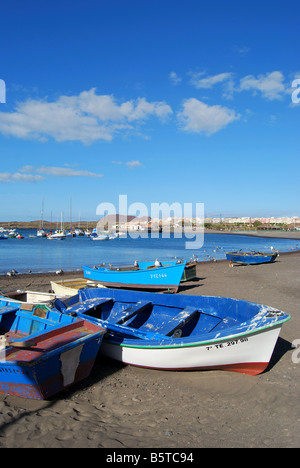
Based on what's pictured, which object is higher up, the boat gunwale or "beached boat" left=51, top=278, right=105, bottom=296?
the boat gunwale

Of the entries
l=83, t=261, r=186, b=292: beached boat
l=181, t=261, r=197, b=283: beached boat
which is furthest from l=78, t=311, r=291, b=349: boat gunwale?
l=181, t=261, r=197, b=283: beached boat

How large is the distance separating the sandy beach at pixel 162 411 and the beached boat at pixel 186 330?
336 mm

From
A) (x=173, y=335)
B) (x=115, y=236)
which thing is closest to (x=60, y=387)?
(x=173, y=335)

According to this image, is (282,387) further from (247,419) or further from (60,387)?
(60,387)

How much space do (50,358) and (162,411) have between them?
214cm

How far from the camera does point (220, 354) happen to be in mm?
6066

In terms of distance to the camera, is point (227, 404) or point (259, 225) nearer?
point (227, 404)

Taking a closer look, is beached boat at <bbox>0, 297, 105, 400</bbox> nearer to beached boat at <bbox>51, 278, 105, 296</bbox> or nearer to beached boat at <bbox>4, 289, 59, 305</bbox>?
beached boat at <bbox>4, 289, 59, 305</bbox>

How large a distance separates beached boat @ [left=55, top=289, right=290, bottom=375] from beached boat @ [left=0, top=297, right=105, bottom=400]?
0.67m

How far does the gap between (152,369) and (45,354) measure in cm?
253

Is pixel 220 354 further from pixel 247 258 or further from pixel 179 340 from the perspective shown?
pixel 247 258

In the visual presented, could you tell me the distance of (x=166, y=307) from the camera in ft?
29.2

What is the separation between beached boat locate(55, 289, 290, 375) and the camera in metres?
5.91
